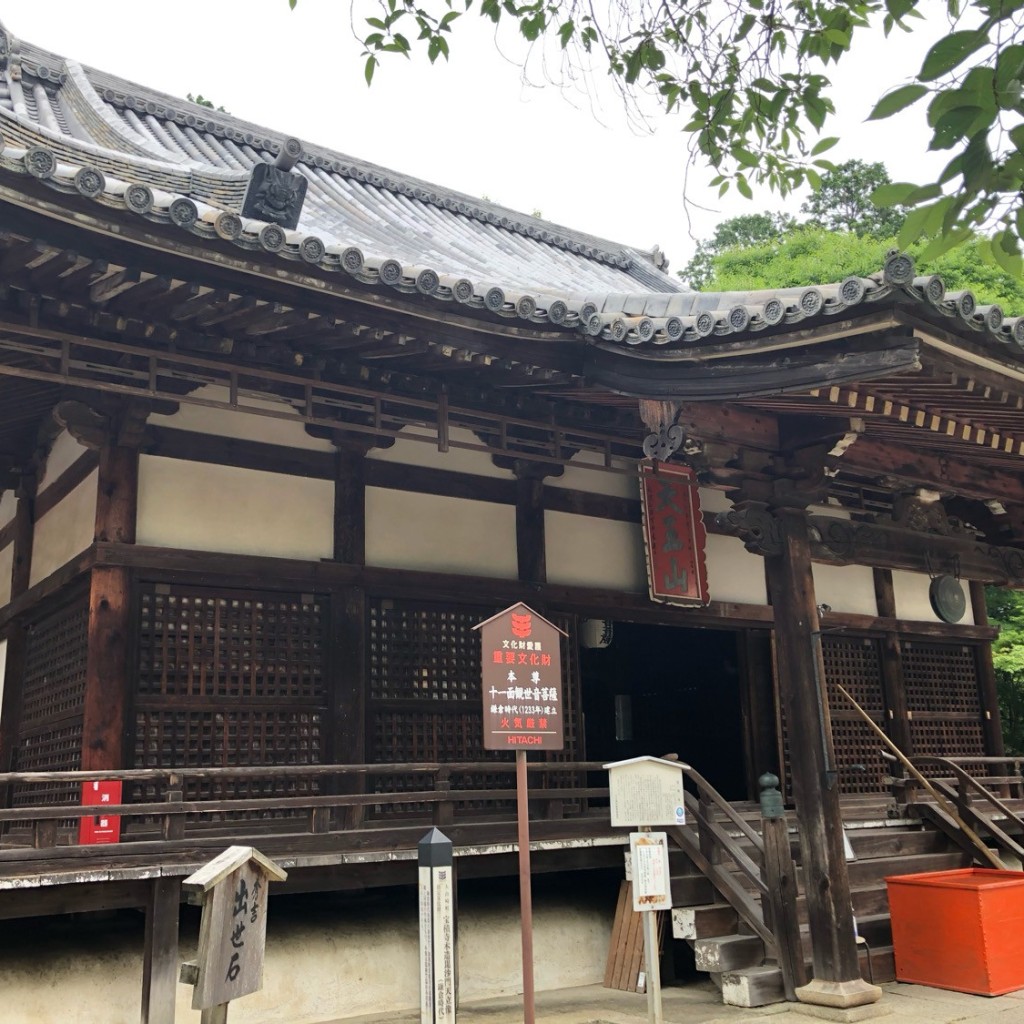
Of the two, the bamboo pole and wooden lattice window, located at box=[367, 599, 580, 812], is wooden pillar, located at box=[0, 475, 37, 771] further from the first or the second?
the bamboo pole

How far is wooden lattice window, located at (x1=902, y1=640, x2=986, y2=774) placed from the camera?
1251 cm

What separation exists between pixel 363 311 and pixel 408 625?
3197mm

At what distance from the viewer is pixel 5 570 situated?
1080cm

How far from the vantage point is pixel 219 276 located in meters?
6.28

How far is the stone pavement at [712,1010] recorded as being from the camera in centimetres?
719

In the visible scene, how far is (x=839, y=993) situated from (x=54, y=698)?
6454 millimetres

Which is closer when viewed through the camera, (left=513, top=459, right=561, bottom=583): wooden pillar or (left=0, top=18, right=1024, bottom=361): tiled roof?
(left=0, top=18, right=1024, bottom=361): tiled roof

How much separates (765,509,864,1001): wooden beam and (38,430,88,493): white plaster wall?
576 centimetres

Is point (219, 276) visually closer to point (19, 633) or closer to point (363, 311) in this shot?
point (363, 311)

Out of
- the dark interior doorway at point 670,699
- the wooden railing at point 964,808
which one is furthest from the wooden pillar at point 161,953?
the wooden railing at point 964,808

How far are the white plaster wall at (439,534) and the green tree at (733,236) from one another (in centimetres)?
2734

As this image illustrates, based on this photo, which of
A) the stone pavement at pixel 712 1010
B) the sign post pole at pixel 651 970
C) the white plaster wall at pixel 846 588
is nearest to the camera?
the sign post pole at pixel 651 970

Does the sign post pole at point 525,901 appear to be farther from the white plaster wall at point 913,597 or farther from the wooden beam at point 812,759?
the white plaster wall at point 913,597

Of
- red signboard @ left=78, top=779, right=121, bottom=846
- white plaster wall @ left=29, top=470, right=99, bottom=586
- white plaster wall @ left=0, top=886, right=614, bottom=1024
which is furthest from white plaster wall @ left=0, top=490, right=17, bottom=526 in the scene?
white plaster wall @ left=0, top=886, right=614, bottom=1024
